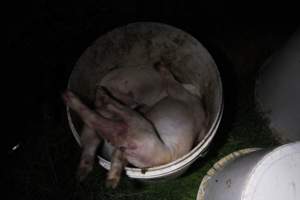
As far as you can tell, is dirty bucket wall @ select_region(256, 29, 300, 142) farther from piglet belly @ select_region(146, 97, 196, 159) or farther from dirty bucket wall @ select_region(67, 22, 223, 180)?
piglet belly @ select_region(146, 97, 196, 159)

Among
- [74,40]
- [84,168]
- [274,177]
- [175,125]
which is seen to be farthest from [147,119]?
[74,40]

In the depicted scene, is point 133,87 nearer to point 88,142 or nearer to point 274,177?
point 88,142

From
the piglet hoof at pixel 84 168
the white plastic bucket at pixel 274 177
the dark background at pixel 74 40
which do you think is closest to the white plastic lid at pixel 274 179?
the white plastic bucket at pixel 274 177

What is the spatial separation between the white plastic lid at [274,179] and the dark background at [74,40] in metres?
1.07

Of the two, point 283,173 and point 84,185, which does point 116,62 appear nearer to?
point 84,185

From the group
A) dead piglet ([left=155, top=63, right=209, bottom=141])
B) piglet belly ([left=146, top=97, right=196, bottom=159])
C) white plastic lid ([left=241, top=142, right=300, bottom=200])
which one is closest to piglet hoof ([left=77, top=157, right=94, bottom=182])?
piglet belly ([left=146, top=97, right=196, bottom=159])

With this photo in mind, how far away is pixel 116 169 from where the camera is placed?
1.45 metres

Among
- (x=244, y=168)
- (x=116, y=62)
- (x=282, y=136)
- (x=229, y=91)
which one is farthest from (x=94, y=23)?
(x=244, y=168)

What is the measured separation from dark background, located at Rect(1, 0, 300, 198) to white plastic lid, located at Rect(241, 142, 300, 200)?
3.49 feet

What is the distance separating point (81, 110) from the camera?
4.84 feet

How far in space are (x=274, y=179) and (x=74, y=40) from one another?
4.83 feet

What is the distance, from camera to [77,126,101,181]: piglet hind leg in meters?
1.49

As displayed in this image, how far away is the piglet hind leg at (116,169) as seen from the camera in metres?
1.44

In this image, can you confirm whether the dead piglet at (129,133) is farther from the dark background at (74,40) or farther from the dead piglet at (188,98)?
the dark background at (74,40)
